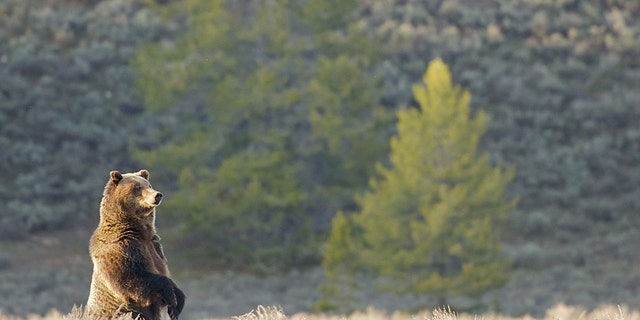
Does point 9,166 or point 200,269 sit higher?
point 9,166

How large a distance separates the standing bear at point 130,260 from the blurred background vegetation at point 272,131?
863 inches

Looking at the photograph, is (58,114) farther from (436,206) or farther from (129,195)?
(129,195)

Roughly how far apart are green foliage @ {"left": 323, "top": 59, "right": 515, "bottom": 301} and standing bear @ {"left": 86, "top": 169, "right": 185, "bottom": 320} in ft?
63.7

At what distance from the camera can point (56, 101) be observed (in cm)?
3566

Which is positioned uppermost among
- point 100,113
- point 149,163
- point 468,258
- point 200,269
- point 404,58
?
point 404,58

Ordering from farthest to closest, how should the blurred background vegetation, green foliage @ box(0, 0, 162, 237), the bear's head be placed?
green foliage @ box(0, 0, 162, 237) → the blurred background vegetation → the bear's head

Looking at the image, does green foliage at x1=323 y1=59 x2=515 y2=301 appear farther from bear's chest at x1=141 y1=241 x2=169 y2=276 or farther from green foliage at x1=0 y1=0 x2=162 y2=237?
bear's chest at x1=141 y1=241 x2=169 y2=276

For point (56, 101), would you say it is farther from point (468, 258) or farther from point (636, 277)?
point (636, 277)

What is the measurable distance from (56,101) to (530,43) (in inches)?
785

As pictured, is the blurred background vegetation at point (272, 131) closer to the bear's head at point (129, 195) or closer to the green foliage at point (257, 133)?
the green foliage at point (257, 133)

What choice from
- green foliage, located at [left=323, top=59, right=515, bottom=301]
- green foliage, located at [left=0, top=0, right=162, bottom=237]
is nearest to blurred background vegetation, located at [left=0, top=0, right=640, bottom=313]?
green foliage, located at [left=0, top=0, right=162, bottom=237]

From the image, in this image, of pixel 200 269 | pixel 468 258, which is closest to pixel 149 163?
pixel 200 269

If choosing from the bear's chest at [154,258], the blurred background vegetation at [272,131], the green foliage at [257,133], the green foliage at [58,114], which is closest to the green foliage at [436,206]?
the blurred background vegetation at [272,131]

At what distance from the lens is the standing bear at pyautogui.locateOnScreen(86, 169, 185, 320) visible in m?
6.06
